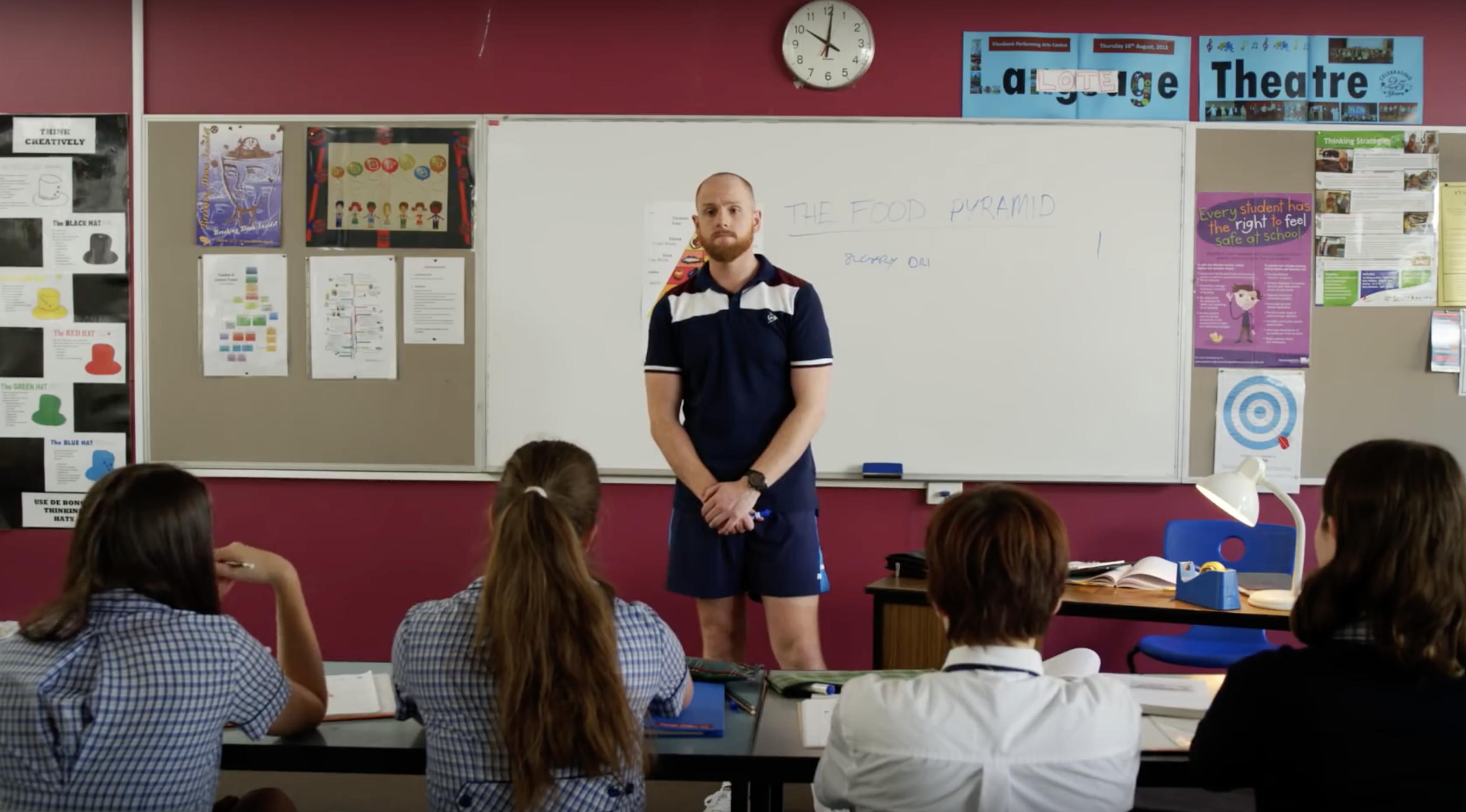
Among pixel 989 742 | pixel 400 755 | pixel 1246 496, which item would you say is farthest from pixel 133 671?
pixel 1246 496

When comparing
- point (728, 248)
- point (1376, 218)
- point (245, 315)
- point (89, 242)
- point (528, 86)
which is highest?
point (528, 86)

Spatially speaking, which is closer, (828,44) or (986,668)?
(986,668)

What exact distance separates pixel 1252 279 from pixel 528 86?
8.63 ft

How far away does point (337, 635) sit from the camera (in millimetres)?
4035

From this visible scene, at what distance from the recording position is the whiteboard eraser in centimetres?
388

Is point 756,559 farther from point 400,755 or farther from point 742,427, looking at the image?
point 400,755

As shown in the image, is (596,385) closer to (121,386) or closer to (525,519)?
(121,386)

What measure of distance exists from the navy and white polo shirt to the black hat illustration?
2.39 meters

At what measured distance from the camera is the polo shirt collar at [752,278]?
9.43 feet

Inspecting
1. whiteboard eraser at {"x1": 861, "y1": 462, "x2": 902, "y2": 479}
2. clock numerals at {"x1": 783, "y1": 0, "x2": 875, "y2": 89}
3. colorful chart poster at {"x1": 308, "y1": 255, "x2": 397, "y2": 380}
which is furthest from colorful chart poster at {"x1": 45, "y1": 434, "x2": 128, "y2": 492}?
clock numerals at {"x1": 783, "y1": 0, "x2": 875, "y2": 89}

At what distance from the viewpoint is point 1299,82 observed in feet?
12.7

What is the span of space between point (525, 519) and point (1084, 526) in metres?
2.84

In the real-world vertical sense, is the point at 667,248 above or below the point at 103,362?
above

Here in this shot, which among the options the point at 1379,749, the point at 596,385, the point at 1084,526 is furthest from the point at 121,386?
the point at 1379,749
